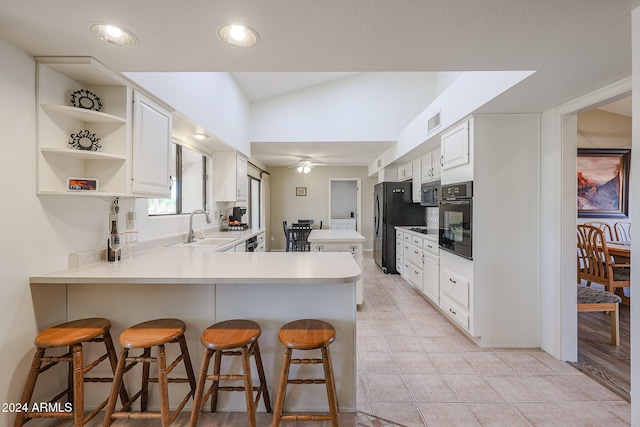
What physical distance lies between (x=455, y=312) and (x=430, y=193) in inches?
68.0

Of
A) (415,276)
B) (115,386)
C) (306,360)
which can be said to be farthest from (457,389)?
(415,276)

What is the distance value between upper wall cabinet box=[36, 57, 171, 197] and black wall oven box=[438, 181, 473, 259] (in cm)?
261

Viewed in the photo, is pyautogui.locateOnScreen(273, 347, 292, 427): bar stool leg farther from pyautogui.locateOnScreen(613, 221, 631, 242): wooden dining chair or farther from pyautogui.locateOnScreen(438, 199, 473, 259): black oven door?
pyautogui.locateOnScreen(613, 221, 631, 242): wooden dining chair

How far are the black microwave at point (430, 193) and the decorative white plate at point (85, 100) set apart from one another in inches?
140

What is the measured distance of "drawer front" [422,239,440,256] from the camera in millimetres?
3318

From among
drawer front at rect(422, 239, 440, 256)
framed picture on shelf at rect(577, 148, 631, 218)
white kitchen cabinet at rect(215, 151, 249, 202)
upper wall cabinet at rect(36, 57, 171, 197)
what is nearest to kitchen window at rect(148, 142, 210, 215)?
white kitchen cabinet at rect(215, 151, 249, 202)

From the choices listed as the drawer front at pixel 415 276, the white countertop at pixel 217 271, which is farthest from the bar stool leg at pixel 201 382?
the drawer front at pixel 415 276

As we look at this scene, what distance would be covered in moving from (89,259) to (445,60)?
248 centimetres

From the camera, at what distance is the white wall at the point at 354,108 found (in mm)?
4617

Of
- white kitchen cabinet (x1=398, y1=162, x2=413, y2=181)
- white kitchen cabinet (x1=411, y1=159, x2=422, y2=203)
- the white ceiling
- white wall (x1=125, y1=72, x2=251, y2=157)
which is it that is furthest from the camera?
white kitchen cabinet (x1=398, y1=162, x2=413, y2=181)

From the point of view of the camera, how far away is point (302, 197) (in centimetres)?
765

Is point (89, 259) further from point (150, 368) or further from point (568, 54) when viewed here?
point (568, 54)

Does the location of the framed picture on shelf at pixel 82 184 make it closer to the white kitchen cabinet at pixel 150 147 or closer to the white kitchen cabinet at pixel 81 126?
the white kitchen cabinet at pixel 81 126

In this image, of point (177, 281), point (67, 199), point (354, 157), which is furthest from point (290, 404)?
point (354, 157)
